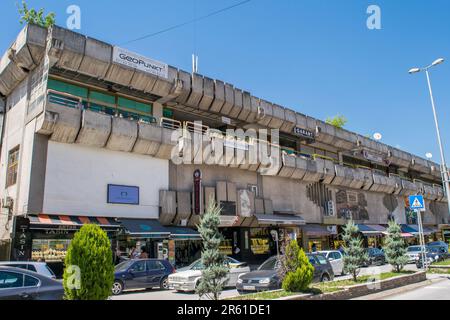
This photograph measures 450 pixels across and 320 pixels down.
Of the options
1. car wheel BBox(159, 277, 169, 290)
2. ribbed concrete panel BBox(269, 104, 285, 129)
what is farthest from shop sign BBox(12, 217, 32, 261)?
ribbed concrete panel BBox(269, 104, 285, 129)

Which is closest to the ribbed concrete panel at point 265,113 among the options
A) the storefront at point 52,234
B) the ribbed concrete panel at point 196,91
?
the ribbed concrete panel at point 196,91

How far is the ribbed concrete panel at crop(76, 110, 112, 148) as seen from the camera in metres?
19.9

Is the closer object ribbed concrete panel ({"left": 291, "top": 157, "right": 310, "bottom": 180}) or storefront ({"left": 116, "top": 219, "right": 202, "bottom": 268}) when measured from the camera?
storefront ({"left": 116, "top": 219, "right": 202, "bottom": 268})

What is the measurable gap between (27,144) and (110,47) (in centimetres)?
706

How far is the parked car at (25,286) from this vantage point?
8242 mm

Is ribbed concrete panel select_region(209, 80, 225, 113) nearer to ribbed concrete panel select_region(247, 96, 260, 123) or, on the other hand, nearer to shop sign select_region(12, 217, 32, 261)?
ribbed concrete panel select_region(247, 96, 260, 123)

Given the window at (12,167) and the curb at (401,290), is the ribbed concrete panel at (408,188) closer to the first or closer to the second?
the curb at (401,290)

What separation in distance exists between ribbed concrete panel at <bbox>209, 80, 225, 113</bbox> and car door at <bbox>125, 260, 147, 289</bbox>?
45.3ft

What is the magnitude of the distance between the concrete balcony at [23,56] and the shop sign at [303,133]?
21.1 meters

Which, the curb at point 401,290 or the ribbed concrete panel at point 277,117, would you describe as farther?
the ribbed concrete panel at point 277,117

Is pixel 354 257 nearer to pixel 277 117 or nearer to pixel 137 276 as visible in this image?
pixel 137 276

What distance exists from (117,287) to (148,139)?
9468mm

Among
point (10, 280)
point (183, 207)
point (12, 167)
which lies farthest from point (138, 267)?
point (12, 167)

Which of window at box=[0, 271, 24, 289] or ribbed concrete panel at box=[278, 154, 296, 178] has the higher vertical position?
ribbed concrete panel at box=[278, 154, 296, 178]
